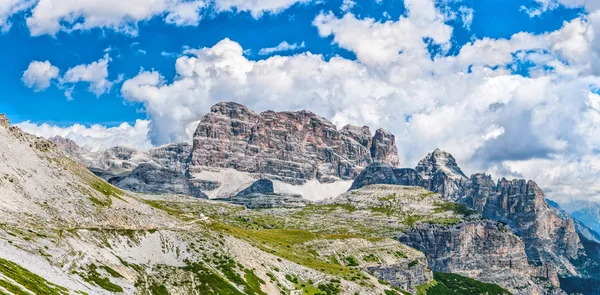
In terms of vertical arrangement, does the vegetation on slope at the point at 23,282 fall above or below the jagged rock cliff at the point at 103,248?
below

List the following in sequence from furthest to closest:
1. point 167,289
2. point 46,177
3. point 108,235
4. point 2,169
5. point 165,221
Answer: point 165,221 → point 46,177 → point 2,169 → point 108,235 → point 167,289

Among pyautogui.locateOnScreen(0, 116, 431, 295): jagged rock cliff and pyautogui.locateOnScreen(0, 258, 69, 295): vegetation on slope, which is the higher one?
pyautogui.locateOnScreen(0, 116, 431, 295): jagged rock cliff

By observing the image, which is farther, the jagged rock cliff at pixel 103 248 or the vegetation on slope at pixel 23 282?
the jagged rock cliff at pixel 103 248

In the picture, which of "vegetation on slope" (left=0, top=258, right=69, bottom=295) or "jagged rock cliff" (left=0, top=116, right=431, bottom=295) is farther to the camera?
"jagged rock cliff" (left=0, top=116, right=431, bottom=295)

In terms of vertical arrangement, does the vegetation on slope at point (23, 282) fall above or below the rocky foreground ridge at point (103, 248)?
below

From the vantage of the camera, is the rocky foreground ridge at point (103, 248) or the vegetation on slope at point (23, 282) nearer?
the vegetation on slope at point (23, 282)

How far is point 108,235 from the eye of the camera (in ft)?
475

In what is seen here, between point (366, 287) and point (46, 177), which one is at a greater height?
point (46, 177)

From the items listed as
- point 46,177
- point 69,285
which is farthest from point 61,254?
point 46,177

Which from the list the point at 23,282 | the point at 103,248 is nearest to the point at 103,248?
the point at 103,248

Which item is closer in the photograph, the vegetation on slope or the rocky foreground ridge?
the vegetation on slope

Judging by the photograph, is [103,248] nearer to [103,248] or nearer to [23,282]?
[103,248]

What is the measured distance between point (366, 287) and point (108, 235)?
3488 inches

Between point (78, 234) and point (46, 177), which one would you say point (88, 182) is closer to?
point (46, 177)
